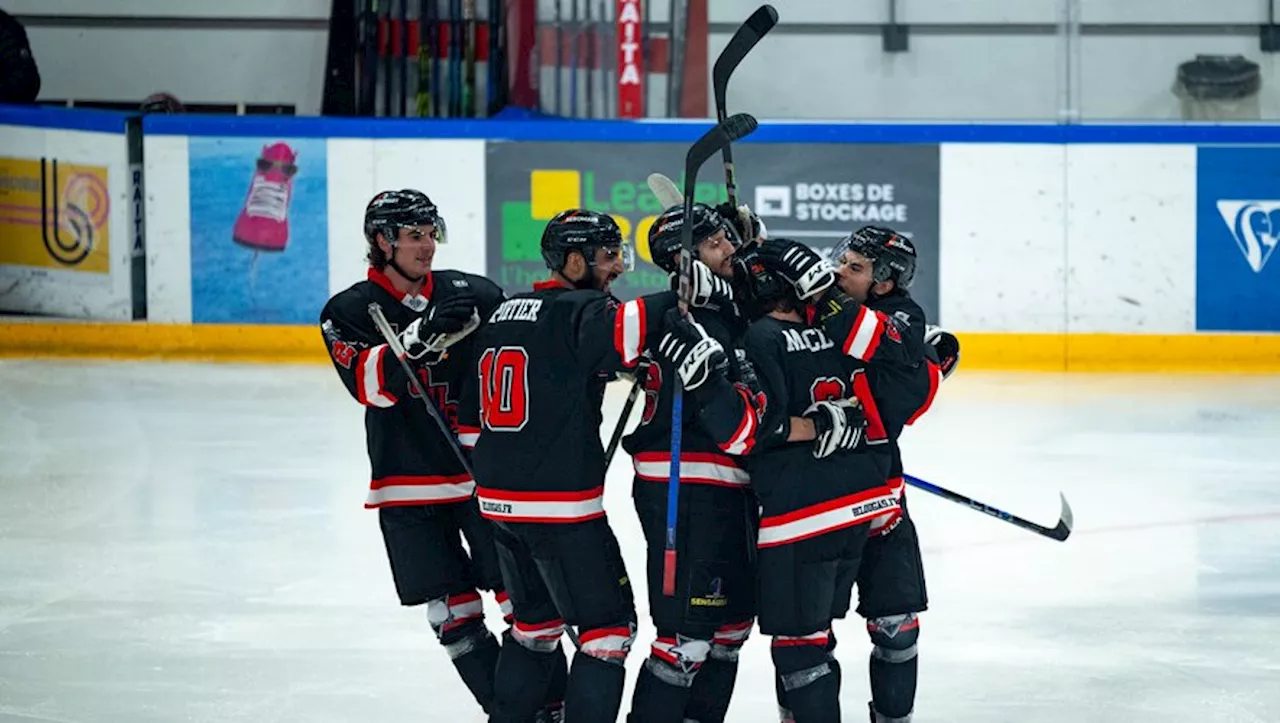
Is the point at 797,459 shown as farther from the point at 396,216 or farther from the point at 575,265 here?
the point at 396,216

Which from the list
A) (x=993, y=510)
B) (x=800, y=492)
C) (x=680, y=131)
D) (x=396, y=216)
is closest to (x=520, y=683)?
(x=800, y=492)

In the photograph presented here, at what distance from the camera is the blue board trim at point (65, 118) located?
1007 cm

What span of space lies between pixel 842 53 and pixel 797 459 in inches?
282

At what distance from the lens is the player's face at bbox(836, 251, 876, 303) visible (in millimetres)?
4172

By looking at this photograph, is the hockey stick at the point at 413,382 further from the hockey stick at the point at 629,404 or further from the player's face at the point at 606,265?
the player's face at the point at 606,265

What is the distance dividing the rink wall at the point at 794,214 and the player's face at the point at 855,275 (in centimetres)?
545

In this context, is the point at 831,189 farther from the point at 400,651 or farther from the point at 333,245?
the point at 400,651

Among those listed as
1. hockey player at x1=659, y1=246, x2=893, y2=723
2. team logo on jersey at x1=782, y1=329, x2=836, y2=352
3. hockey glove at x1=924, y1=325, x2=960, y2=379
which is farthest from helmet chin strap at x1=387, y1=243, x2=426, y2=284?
hockey glove at x1=924, y1=325, x2=960, y2=379

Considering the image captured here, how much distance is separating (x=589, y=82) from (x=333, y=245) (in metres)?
1.49

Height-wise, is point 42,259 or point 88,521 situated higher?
point 42,259

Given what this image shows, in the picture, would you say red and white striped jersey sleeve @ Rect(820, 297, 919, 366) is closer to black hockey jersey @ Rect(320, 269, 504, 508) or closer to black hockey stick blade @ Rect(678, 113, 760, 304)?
black hockey stick blade @ Rect(678, 113, 760, 304)

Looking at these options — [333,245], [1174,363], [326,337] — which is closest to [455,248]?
[333,245]

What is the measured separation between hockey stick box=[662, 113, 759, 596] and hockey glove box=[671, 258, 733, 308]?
11 millimetres

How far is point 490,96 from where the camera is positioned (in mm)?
10586
